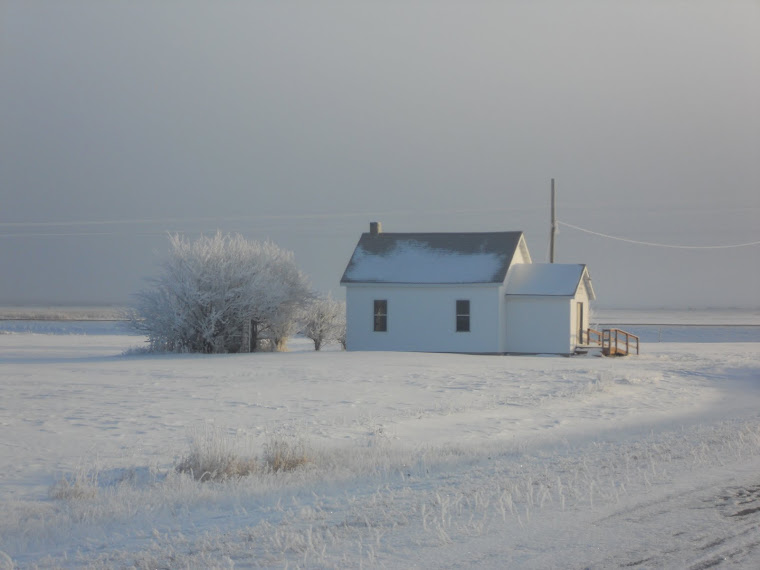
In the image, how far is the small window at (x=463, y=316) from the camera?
34.3 metres

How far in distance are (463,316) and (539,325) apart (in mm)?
3038

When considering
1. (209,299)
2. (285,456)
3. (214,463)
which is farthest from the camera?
(209,299)

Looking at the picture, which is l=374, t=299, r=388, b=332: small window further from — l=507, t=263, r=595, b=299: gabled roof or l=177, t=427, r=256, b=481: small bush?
l=177, t=427, r=256, b=481: small bush

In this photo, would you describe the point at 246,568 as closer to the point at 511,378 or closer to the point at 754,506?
the point at 754,506

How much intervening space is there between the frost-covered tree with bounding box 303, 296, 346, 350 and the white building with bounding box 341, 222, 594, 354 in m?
6.31

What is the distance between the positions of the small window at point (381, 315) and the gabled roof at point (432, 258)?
3.14ft

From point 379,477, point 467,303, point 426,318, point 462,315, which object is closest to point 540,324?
point 467,303

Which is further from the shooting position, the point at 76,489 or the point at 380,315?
the point at 380,315

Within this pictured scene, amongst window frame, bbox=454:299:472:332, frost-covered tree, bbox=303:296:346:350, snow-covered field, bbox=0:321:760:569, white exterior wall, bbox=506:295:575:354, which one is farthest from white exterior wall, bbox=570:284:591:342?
snow-covered field, bbox=0:321:760:569

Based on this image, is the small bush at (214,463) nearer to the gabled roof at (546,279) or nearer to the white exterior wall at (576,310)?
the gabled roof at (546,279)

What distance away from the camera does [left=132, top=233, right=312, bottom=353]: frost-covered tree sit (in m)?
34.1

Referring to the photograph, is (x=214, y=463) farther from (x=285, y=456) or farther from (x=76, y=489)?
(x=76, y=489)

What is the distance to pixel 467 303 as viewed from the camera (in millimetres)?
34469

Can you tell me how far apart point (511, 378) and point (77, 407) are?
39.4 ft
